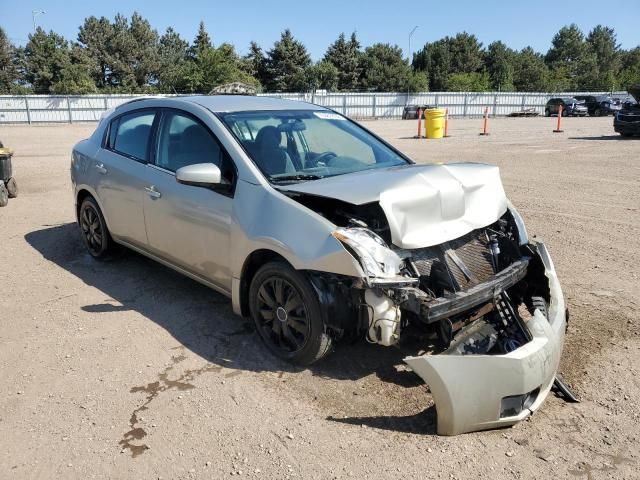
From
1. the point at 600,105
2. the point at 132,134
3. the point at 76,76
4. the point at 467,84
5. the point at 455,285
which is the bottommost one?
the point at 455,285

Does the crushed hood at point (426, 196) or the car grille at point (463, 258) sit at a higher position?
the crushed hood at point (426, 196)

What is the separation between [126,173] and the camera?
199 inches

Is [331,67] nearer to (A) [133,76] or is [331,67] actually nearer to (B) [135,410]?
(A) [133,76]

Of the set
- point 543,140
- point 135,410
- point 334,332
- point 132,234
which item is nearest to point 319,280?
point 334,332

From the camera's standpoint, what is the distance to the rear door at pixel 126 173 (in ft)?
16.2

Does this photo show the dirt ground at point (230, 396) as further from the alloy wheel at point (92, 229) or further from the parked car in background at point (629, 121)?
the parked car in background at point (629, 121)

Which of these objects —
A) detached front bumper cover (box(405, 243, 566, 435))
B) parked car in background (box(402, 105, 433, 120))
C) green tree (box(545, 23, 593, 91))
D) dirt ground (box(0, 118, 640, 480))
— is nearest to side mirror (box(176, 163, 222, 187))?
dirt ground (box(0, 118, 640, 480))

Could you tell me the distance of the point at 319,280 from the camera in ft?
11.3

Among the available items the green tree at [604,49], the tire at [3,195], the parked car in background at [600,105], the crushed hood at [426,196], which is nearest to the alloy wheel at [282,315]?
the crushed hood at [426,196]

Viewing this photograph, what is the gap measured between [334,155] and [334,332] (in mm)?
1643

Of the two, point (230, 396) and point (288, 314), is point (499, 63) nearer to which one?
point (288, 314)

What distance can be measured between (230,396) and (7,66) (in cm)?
7456

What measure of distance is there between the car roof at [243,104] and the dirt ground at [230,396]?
1.71m

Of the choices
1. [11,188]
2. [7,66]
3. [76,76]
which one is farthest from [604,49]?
[11,188]
